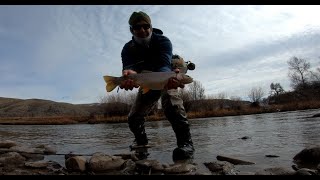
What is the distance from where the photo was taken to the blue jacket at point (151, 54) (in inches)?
207

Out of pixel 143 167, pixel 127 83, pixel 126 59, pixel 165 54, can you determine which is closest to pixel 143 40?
pixel 165 54

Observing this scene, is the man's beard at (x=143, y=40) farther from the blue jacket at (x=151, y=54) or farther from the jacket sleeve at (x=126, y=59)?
the jacket sleeve at (x=126, y=59)

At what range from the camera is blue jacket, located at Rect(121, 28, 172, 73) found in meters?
5.27

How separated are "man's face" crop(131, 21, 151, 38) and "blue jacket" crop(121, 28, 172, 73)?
21 centimetres

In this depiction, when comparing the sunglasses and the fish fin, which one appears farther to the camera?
the sunglasses

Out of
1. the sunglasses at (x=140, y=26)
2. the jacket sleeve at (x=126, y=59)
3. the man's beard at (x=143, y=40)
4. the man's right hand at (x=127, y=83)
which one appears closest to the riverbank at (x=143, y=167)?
the man's right hand at (x=127, y=83)

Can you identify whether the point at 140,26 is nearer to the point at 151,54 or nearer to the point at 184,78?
the point at 151,54

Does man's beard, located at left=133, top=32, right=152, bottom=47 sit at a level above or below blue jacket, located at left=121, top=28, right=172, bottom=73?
above

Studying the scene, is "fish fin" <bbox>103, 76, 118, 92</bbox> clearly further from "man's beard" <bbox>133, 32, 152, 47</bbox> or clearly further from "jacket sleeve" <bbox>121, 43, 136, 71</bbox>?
"man's beard" <bbox>133, 32, 152, 47</bbox>

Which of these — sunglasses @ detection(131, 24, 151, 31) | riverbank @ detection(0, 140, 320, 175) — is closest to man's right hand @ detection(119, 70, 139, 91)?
sunglasses @ detection(131, 24, 151, 31)

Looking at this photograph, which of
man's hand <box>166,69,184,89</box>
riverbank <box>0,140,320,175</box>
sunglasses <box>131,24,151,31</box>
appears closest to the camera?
riverbank <box>0,140,320,175</box>

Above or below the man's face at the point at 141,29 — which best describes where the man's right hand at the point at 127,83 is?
below

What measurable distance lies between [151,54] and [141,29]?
0.47 m

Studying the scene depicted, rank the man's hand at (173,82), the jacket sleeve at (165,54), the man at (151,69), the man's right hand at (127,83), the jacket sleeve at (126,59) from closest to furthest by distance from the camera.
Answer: the man's hand at (173,82), the man's right hand at (127,83), the man at (151,69), the jacket sleeve at (165,54), the jacket sleeve at (126,59)
